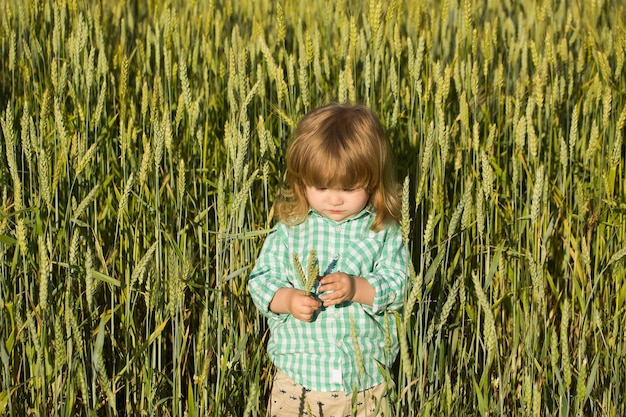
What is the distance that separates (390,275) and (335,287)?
0.19 metres

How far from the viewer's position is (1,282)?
1.72 metres

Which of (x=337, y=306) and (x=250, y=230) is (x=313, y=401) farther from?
(x=250, y=230)

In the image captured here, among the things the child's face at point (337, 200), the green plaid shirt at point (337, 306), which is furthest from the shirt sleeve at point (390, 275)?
the child's face at point (337, 200)

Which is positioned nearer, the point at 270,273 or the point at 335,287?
the point at 335,287

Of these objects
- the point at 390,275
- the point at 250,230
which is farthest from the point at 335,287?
the point at 250,230

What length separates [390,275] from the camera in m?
1.75

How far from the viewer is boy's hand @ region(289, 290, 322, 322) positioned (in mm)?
1585

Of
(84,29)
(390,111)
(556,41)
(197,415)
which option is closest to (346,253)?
(197,415)

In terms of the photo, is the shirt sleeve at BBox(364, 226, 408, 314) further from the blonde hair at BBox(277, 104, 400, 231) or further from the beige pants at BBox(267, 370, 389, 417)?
the beige pants at BBox(267, 370, 389, 417)

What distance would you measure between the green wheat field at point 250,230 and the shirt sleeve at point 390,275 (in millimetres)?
58

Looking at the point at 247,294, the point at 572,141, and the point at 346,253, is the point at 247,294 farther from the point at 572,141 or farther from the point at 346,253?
the point at 572,141

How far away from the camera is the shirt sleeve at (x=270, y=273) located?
1.74m

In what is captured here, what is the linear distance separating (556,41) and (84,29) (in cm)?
169

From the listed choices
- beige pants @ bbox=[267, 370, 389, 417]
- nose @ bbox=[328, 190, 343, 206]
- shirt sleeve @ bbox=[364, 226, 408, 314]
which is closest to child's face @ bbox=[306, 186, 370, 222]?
nose @ bbox=[328, 190, 343, 206]
